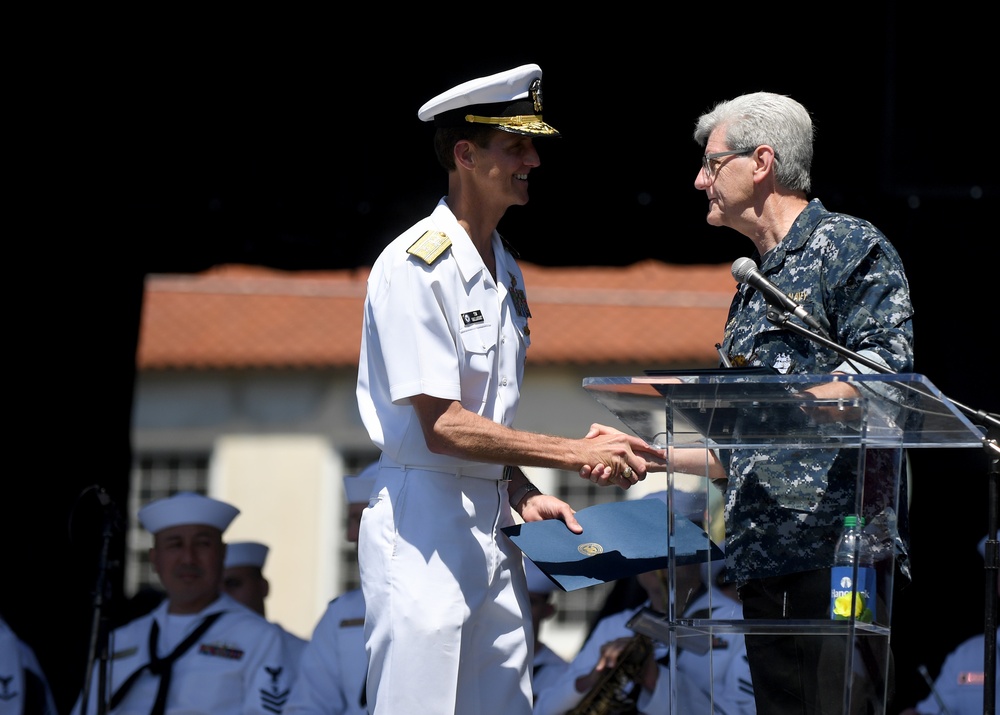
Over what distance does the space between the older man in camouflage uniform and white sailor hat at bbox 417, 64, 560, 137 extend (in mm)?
454

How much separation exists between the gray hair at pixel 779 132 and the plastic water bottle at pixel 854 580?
2.94 feet

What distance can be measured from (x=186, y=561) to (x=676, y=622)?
4559mm

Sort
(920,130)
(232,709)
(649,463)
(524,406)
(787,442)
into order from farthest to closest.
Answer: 1. (524,406)
2. (232,709)
3. (920,130)
4. (649,463)
5. (787,442)

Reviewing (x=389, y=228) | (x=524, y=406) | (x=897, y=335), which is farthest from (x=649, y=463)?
(x=524, y=406)

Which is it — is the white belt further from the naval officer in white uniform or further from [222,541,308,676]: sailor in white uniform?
[222,541,308,676]: sailor in white uniform

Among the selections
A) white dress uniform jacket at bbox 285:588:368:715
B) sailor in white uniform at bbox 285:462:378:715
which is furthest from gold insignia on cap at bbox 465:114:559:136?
white dress uniform jacket at bbox 285:588:368:715

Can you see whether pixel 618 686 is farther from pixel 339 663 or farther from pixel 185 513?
pixel 185 513

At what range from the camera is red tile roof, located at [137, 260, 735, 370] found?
51.5 feet

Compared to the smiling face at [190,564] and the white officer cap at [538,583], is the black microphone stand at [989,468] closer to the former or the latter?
the white officer cap at [538,583]

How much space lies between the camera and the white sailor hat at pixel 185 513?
7.22 m

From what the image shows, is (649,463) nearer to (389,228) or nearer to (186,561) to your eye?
(389,228)

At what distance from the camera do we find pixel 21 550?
253 inches

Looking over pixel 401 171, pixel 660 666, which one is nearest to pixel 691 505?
pixel 660 666

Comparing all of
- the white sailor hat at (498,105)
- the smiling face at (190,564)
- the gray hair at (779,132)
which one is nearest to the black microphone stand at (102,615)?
the smiling face at (190,564)
